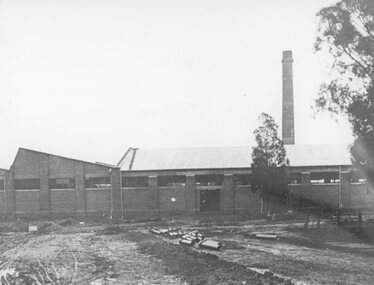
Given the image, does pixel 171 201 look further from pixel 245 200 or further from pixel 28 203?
pixel 28 203

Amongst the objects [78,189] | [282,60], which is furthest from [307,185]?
[78,189]

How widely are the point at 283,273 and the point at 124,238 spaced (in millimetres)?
12043

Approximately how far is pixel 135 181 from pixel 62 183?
6460 millimetres

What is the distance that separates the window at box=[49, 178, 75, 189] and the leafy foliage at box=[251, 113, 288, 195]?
16.2m

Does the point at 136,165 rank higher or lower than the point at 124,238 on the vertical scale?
higher

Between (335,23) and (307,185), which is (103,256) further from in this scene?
(307,185)

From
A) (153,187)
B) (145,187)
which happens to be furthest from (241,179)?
(145,187)

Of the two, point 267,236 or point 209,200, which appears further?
point 209,200

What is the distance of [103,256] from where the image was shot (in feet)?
57.3

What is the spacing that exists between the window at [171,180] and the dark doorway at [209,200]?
2146 mm

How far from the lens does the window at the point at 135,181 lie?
37531mm

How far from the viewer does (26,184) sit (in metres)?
38.1

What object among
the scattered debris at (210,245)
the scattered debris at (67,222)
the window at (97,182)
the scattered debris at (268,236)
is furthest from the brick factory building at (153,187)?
the scattered debris at (210,245)

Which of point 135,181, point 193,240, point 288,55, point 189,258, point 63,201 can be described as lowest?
point 193,240
